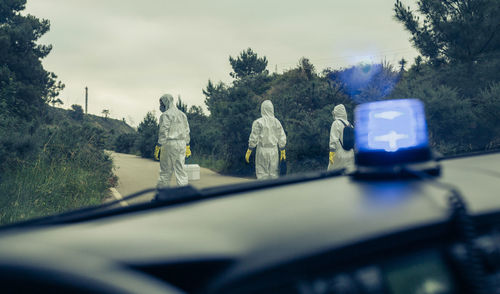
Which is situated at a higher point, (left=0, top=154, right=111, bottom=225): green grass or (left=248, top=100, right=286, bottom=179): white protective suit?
(left=248, top=100, right=286, bottom=179): white protective suit

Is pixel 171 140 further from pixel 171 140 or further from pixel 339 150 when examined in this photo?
pixel 339 150

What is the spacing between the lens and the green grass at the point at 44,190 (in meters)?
6.49

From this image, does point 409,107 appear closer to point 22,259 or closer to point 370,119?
point 370,119

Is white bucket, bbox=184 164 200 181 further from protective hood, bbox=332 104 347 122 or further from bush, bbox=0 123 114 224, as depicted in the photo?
protective hood, bbox=332 104 347 122

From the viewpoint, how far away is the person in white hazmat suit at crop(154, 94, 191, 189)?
12.3 metres

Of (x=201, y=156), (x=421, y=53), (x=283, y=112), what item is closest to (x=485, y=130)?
(x=421, y=53)

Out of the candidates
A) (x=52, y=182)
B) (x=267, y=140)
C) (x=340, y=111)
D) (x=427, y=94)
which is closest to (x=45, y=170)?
(x=52, y=182)

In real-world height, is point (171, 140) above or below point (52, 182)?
above

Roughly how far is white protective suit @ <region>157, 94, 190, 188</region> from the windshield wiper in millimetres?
11212

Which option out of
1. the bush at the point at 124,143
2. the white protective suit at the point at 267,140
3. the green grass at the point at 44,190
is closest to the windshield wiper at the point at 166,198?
the green grass at the point at 44,190

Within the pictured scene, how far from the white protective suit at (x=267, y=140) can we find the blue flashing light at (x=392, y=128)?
10.7m

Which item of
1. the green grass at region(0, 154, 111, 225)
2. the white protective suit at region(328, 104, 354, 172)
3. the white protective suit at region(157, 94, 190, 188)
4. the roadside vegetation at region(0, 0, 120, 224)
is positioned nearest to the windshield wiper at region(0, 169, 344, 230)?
the green grass at region(0, 154, 111, 225)

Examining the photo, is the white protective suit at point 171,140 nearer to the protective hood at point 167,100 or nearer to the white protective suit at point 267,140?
the protective hood at point 167,100

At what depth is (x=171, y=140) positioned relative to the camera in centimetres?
1238
